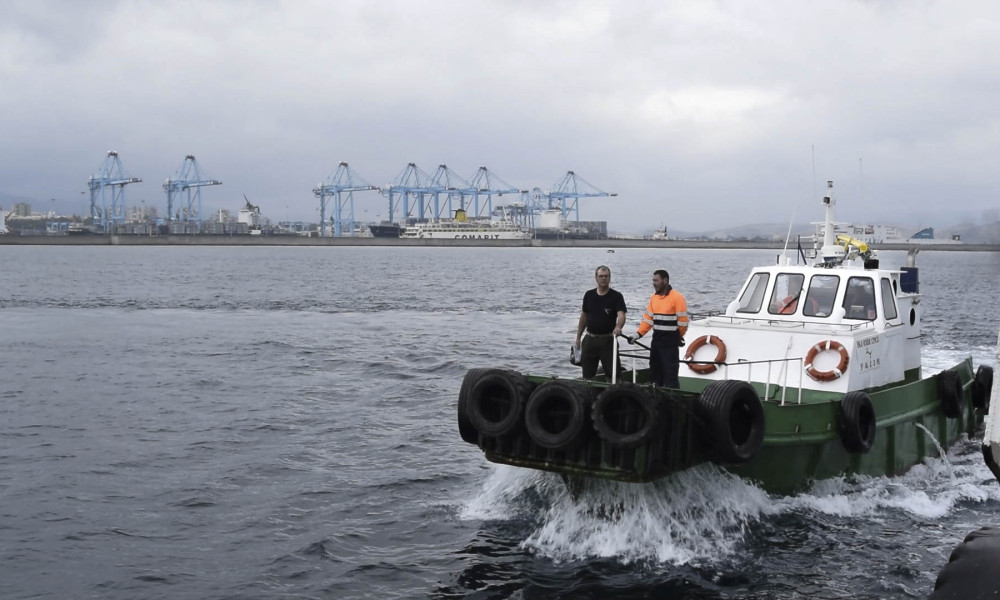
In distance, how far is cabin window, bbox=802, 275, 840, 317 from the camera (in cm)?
1260

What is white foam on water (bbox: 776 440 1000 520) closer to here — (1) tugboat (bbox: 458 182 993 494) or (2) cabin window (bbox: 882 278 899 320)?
(1) tugboat (bbox: 458 182 993 494)

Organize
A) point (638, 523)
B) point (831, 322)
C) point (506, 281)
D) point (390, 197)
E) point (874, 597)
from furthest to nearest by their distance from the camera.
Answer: point (390, 197) < point (506, 281) < point (831, 322) < point (638, 523) < point (874, 597)

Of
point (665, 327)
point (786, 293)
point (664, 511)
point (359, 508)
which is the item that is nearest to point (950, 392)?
point (786, 293)

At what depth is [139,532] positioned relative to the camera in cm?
984

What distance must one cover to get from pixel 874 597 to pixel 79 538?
7.99m

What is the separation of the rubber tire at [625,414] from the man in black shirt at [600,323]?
1635 millimetres

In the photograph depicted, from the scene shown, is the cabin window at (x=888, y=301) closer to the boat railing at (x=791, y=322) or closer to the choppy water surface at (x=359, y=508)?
the boat railing at (x=791, y=322)

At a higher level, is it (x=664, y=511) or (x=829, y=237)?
(x=829, y=237)

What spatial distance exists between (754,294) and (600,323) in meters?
3.38

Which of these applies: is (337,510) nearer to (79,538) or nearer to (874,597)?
(79,538)

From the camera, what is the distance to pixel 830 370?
11398mm

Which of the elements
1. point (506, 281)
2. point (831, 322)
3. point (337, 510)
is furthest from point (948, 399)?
point (506, 281)

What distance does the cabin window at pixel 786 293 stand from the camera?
12.7m

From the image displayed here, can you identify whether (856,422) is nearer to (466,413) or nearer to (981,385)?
(466,413)
